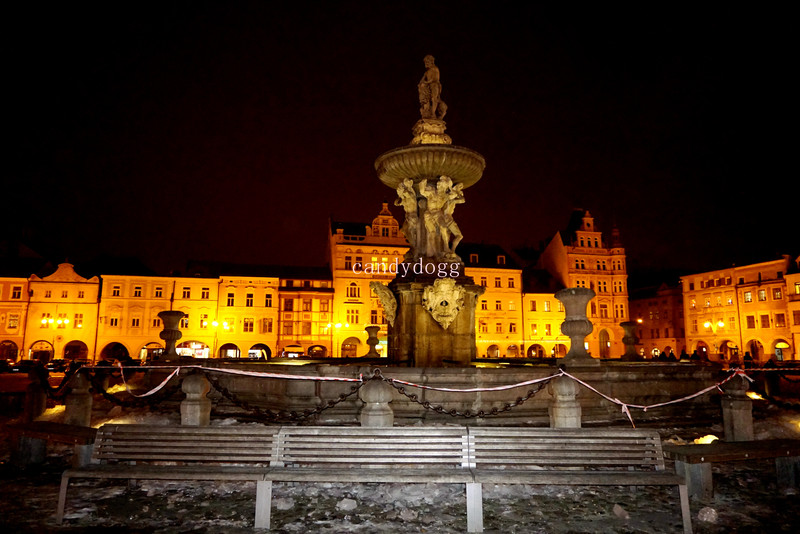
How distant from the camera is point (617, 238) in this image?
58.5 m

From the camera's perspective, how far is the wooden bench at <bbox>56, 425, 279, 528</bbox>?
5066 mm

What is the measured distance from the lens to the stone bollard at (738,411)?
8445 mm

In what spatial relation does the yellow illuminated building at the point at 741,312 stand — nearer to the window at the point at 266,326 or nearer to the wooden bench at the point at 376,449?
the window at the point at 266,326

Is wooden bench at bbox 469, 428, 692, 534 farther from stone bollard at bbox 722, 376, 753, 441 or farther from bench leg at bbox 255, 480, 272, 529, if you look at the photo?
stone bollard at bbox 722, 376, 753, 441

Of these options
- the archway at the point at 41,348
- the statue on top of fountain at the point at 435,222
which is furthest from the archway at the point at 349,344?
the statue on top of fountain at the point at 435,222

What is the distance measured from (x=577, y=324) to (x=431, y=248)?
430 cm

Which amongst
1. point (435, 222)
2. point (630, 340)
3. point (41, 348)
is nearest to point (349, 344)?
point (41, 348)

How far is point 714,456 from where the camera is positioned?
18.4 ft

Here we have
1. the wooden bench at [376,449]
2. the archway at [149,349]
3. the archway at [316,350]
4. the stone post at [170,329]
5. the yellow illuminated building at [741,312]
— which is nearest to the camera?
the wooden bench at [376,449]

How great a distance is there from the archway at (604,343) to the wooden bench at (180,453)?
53.5 meters

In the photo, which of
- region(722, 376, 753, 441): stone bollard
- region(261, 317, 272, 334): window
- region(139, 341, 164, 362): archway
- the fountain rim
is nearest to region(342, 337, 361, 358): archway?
region(261, 317, 272, 334): window

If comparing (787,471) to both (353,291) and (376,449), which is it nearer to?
(376,449)

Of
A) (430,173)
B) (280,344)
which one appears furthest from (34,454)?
(280,344)

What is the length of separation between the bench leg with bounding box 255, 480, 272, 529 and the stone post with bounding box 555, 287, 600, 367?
676cm
